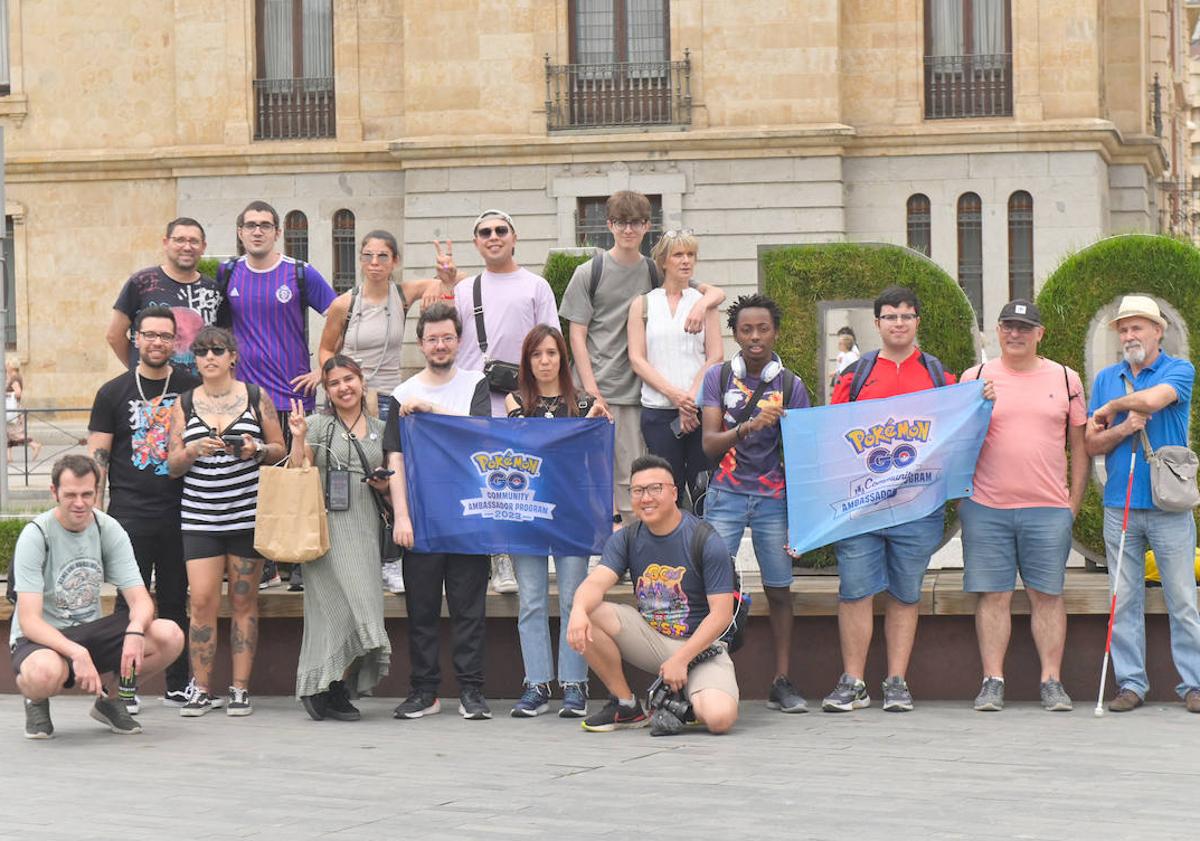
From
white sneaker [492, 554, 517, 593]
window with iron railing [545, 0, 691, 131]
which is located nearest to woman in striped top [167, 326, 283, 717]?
white sneaker [492, 554, 517, 593]

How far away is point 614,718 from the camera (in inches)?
380

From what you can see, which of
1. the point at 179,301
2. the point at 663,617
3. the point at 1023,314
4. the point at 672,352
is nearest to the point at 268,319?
the point at 179,301

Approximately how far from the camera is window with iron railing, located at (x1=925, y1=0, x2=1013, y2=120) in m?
30.6

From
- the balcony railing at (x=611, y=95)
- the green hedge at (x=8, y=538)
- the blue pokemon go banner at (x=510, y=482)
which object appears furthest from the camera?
the balcony railing at (x=611, y=95)

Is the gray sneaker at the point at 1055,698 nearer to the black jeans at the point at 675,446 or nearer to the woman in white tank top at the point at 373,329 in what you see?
the black jeans at the point at 675,446

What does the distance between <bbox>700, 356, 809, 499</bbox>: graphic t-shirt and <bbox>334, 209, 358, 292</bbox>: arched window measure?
891 inches

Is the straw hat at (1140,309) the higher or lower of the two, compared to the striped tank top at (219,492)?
higher

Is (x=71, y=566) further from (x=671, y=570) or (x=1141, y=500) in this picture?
(x=1141, y=500)

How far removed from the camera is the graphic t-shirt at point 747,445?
1002cm

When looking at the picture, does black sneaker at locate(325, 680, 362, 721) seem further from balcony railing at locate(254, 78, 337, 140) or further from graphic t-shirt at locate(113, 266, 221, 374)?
balcony railing at locate(254, 78, 337, 140)

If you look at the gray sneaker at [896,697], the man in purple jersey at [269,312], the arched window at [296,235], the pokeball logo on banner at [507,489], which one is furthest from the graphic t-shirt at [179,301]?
the arched window at [296,235]

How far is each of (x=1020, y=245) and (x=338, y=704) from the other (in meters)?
22.1

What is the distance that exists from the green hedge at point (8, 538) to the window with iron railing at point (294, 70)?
822 inches

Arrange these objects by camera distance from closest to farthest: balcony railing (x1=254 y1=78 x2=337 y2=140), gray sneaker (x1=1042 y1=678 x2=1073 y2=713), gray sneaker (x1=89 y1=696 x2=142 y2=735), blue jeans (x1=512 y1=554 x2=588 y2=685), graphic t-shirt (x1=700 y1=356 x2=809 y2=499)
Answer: gray sneaker (x1=89 y1=696 x2=142 y2=735)
gray sneaker (x1=1042 y1=678 x2=1073 y2=713)
graphic t-shirt (x1=700 y1=356 x2=809 y2=499)
blue jeans (x1=512 y1=554 x2=588 y2=685)
balcony railing (x1=254 y1=78 x2=337 y2=140)
